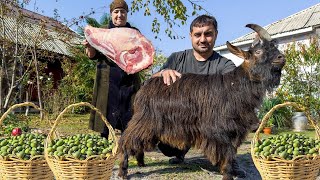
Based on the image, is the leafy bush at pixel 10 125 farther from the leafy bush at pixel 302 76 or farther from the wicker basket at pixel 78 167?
the leafy bush at pixel 302 76

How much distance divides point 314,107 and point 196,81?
904 centimetres

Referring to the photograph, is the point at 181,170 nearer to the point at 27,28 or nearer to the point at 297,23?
the point at 27,28

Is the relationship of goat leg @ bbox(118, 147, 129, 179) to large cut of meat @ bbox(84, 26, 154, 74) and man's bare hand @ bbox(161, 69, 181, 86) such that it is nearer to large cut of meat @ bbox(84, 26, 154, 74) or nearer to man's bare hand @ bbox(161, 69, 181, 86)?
man's bare hand @ bbox(161, 69, 181, 86)

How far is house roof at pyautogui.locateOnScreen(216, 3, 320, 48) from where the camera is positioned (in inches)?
605

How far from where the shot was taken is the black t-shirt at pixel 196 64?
4.73 meters

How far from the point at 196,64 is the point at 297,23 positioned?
13391 millimetres

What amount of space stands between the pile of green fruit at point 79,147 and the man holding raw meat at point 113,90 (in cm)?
210

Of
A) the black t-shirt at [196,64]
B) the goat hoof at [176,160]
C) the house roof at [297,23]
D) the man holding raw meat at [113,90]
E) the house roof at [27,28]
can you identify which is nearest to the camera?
the black t-shirt at [196,64]

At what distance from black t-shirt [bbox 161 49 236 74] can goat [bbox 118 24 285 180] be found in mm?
475

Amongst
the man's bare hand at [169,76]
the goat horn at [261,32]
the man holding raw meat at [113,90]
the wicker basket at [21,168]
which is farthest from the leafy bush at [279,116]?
the wicker basket at [21,168]

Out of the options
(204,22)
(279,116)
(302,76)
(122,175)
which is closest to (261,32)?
(204,22)

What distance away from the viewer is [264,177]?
10.6 feet

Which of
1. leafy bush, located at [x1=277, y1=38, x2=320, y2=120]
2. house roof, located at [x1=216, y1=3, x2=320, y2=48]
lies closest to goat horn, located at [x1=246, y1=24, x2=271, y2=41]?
leafy bush, located at [x1=277, y1=38, x2=320, y2=120]

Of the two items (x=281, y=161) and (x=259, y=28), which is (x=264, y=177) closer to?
(x=281, y=161)
